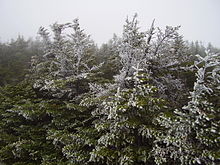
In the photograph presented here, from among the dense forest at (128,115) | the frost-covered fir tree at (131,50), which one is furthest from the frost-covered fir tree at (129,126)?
the frost-covered fir tree at (131,50)

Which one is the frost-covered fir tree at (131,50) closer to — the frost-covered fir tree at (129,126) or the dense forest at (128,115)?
the dense forest at (128,115)

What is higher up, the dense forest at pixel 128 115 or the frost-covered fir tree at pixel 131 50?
the frost-covered fir tree at pixel 131 50

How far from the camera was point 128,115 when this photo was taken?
4.74 meters

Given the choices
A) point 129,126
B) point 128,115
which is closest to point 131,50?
point 128,115

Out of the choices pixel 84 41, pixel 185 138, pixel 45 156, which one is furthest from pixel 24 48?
pixel 185 138

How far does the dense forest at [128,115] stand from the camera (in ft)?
12.3

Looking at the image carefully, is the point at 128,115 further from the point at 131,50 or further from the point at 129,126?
the point at 131,50

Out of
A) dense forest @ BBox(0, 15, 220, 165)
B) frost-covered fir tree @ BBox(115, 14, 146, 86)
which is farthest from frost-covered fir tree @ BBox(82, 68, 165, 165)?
frost-covered fir tree @ BBox(115, 14, 146, 86)

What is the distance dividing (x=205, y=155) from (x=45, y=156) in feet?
15.9

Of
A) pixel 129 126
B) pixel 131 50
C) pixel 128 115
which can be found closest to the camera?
pixel 129 126

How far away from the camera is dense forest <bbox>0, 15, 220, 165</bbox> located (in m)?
3.76

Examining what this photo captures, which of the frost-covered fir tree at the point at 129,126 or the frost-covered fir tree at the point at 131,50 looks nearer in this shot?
the frost-covered fir tree at the point at 129,126

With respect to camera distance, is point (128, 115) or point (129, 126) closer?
point (129, 126)

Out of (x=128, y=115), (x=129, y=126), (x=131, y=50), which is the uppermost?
(x=131, y=50)
